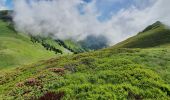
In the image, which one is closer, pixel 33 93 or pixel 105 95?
pixel 105 95

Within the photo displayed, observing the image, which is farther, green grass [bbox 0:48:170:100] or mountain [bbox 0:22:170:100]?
green grass [bbox 0:48:170:100]

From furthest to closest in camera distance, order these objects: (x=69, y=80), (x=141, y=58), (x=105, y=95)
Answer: (x=141, y=58), (x=69, y=80), (x=105, y=95)

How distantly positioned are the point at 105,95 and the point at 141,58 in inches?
687

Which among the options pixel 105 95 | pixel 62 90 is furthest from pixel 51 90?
pixel 105 95

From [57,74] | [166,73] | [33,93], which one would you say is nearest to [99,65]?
[57,74]

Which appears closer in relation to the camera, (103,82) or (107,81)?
(103,82)

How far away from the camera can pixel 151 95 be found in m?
33.6

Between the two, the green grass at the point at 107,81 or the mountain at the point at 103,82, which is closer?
the mountain at the point at 103,82

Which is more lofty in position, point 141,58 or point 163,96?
point 141,58

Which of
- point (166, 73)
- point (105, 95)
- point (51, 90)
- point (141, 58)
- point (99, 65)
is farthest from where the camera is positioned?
point (141, 58)

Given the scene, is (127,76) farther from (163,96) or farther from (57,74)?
(57,74)

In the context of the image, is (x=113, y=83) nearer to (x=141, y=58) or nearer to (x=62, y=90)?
(x=62, y=90)

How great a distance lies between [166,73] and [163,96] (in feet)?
25.0

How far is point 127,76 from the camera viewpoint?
38594 millimetres
